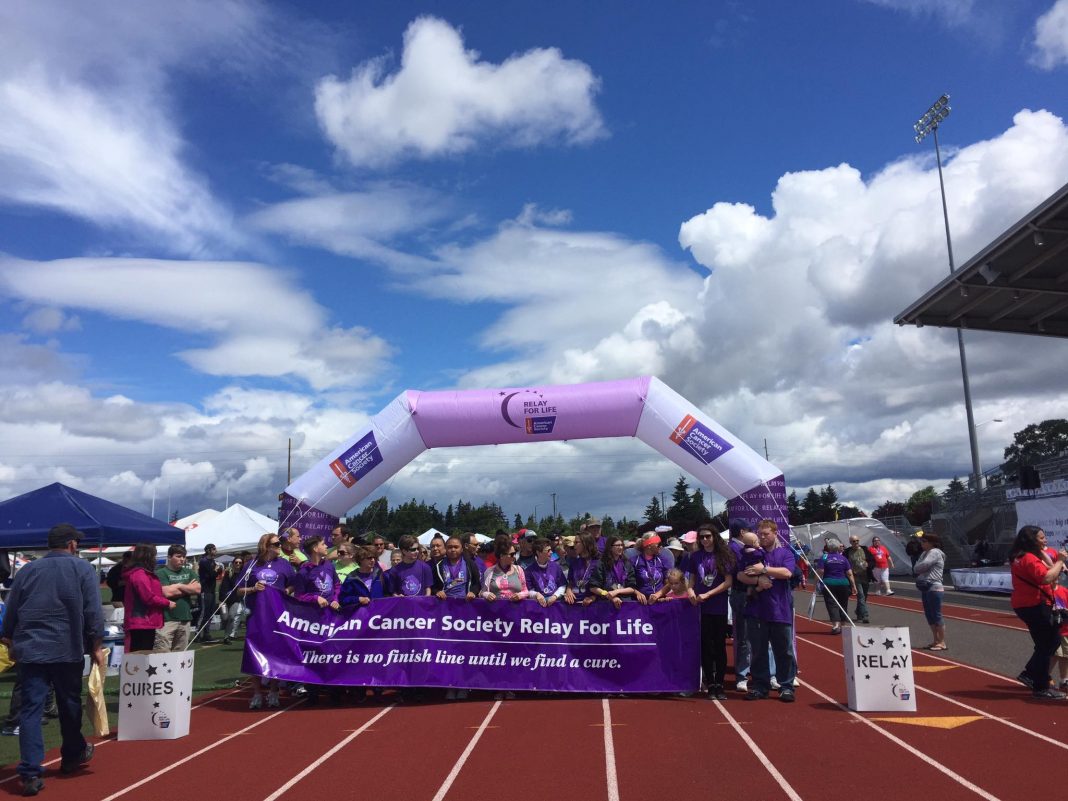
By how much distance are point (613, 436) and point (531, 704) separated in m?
5.95

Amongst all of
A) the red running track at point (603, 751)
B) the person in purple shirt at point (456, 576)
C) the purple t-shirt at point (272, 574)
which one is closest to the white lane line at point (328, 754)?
the red running track at point (603, 751)

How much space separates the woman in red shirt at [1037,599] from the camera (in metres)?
7.48

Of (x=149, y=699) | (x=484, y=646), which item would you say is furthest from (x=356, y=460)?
(x=149, y=699)

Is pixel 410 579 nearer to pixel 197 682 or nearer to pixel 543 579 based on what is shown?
pixel 543 579

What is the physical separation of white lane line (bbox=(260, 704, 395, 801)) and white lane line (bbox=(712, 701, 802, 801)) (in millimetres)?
3280

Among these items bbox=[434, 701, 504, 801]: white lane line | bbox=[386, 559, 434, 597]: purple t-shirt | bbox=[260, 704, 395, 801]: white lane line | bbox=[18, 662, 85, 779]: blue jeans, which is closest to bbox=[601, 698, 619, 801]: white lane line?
bbox=[434, 701, 504, 801]: white lane line

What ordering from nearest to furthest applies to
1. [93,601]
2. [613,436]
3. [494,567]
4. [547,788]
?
[547,788]
[93,601]
[494,567]
[613,436]

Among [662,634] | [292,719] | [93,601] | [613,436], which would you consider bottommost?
[292,719]

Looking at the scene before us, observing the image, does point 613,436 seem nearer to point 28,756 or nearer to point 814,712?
point 814,712

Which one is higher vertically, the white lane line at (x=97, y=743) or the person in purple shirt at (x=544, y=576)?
the person in purple shirt at (x=544, y=576)

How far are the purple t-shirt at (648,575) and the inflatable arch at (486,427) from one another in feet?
11.8

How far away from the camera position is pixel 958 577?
71.1ft

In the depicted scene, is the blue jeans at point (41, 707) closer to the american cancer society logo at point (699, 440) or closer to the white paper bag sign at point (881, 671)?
the white paper bag sign at point (881, 671)

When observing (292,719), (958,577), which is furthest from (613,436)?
(958,577)
